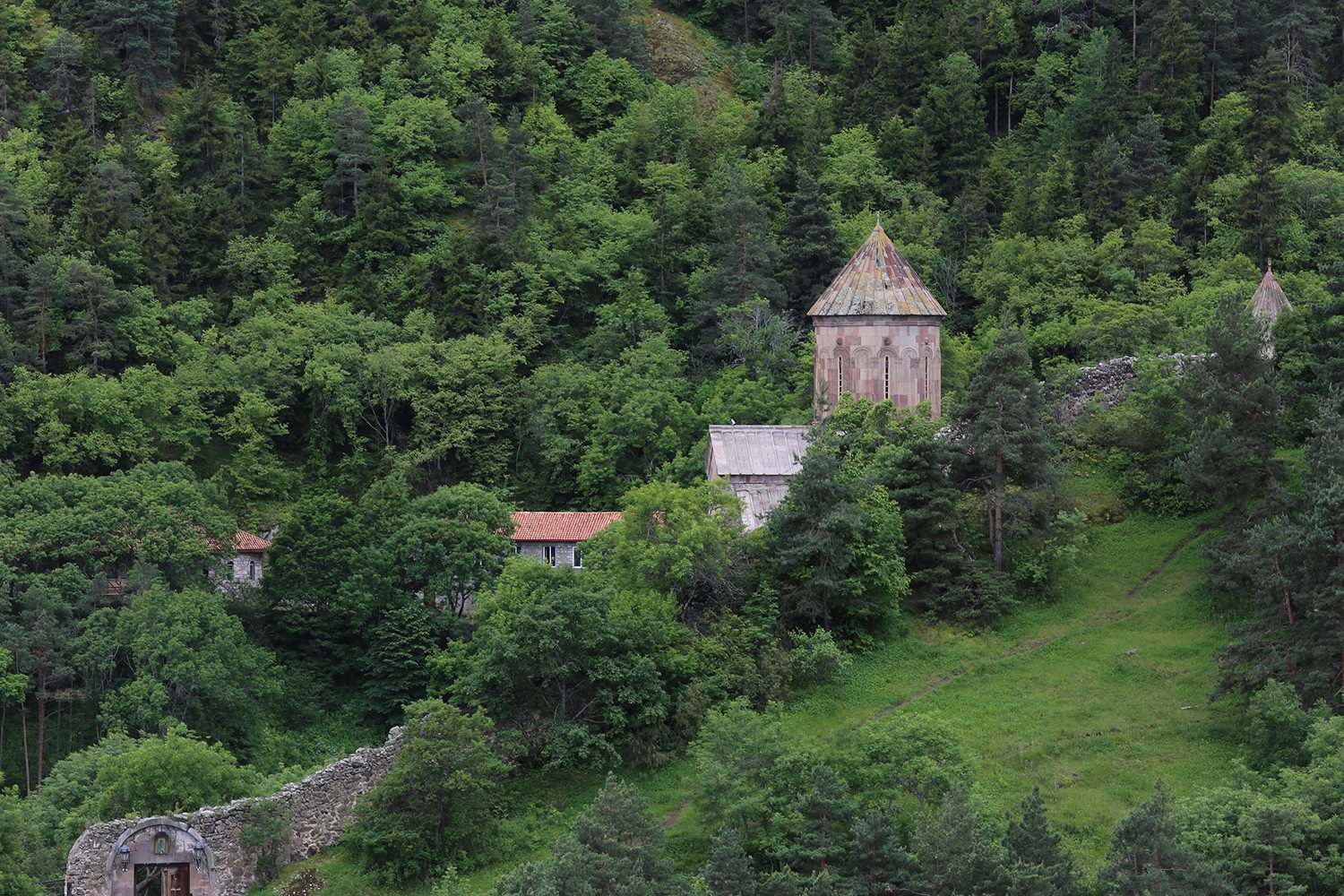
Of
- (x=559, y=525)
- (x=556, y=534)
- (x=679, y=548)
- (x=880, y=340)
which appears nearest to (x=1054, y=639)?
(x=679, y=548)

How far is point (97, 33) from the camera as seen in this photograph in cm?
8212

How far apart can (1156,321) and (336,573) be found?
932 inches

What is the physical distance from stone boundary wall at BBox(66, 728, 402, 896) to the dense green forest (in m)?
1.14

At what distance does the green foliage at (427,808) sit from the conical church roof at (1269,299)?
26.0 meters

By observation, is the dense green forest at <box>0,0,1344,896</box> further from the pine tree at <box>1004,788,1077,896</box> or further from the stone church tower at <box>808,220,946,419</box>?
the stone church tower at <box>808,220,946,419</box>

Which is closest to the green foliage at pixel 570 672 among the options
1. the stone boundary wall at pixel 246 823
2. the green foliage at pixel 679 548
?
the green foliage at pixel 679 548

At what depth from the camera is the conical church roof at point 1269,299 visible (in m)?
60.8

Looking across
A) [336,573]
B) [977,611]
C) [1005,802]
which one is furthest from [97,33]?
[1005,802]

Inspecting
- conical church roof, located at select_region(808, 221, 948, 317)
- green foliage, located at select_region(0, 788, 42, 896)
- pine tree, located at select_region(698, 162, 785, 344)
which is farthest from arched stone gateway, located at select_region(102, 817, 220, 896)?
pine tree, located at select_region(698, 162, 785, 344)

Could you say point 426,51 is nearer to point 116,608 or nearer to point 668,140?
point 668,140

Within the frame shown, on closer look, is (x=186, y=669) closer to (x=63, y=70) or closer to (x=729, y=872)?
(x=729, y=872)

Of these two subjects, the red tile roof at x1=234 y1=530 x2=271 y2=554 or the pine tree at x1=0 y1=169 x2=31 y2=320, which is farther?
the pine tree at x1=0 y1=169 x2=31 y2=320

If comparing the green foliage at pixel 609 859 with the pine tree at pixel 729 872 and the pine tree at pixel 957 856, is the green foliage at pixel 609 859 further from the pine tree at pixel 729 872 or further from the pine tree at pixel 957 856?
the pine tree at pixel 957 856

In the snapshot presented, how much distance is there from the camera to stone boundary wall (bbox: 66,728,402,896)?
149ft
